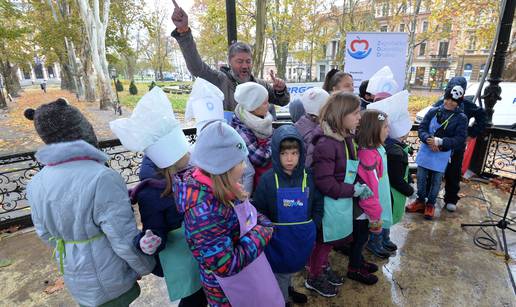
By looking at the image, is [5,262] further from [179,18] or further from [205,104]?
[179,18]

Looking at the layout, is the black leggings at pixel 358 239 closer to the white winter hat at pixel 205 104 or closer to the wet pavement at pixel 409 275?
the wet pavement at pixel 409 275

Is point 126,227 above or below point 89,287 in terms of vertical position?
above

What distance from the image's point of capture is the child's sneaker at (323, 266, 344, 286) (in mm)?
2628

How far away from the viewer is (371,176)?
7.68ft

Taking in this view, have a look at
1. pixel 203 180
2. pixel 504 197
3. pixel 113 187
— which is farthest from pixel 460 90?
pixel 113 187

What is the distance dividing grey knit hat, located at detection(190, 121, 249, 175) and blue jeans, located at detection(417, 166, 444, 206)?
11.0ft

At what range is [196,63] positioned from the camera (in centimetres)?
292

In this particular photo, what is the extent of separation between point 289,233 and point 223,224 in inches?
26.7

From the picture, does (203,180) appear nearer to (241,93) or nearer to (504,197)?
(241,93)

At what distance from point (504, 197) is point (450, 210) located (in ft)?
4.04

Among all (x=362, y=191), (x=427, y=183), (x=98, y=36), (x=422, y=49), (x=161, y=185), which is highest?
(x=422, y=49)

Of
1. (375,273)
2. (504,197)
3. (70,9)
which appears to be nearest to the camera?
(375,273)

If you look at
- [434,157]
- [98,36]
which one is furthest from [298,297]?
[98,36]

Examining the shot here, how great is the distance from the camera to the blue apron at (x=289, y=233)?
75.4 inches
